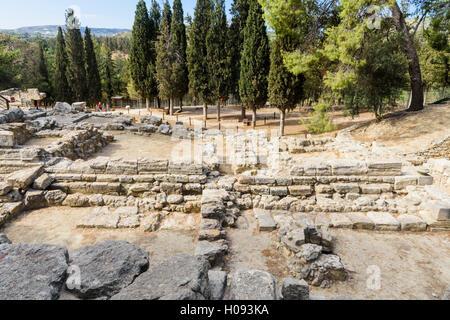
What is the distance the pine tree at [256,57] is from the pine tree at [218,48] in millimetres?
2810

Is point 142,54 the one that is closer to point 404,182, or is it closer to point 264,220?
point 264,220

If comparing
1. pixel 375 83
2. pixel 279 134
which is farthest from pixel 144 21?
pixel 375 83

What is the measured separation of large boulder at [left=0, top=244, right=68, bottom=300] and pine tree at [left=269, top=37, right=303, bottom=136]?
1767cm

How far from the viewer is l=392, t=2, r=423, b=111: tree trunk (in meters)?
15.6

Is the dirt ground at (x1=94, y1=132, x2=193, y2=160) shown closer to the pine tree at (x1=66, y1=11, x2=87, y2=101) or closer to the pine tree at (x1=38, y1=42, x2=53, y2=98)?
the pine tree at (x1=66, y1=11, x2=87, y2=101)

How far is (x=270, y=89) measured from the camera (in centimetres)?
→ 1956

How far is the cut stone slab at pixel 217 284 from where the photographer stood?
298 centimetres

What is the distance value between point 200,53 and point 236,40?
11.7 ft

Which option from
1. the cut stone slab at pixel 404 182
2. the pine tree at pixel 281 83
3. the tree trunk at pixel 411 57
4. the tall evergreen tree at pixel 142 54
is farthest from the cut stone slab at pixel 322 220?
the tall evergreen tree at pixel 142 54

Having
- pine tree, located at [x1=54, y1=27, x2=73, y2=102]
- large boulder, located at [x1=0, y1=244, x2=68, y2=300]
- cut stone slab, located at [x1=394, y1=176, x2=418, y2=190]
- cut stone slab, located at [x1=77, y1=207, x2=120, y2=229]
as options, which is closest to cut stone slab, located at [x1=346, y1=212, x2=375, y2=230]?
cut stone slab, located at [x1=394, y1=176, x2=418, y2=190]

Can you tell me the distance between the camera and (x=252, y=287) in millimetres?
2949

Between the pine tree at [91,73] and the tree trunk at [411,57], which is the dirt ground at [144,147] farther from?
the pine tree at [91,73]

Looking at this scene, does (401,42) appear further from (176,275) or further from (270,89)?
(176,275)

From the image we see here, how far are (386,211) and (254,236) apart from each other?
3402 mm
